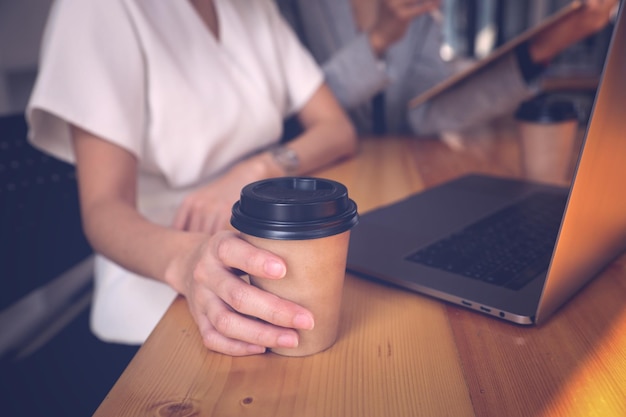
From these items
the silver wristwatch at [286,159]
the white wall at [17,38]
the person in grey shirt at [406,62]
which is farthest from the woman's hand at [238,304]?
the white wall at [17,38]

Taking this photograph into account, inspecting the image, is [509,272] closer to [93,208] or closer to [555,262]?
[555,262]

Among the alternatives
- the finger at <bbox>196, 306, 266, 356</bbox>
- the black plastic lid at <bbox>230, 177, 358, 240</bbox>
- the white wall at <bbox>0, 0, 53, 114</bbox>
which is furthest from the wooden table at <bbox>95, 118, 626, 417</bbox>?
the white wall at <bbox>0, 0, 53, 114</bbox>

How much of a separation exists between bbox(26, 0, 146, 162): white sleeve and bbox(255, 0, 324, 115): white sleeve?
47cm

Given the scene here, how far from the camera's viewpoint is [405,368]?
1.39ft

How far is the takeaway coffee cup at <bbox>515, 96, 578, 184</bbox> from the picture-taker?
3.01 feet

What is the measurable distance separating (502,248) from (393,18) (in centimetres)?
94

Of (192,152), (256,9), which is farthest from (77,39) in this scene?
(256,9)

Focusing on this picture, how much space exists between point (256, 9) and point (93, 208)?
2.19 ft

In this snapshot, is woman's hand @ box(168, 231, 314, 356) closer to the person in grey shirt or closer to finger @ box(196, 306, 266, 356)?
finger @ box(196, 306, 266, 356)

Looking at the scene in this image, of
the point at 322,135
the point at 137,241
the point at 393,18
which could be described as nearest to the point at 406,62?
the point at 393,18

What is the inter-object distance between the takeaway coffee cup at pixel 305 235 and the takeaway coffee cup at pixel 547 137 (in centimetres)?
63

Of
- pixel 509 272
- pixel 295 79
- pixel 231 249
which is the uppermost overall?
pixel 231 249

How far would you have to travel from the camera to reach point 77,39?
81 centimetres

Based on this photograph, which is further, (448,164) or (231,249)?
(448,164)
